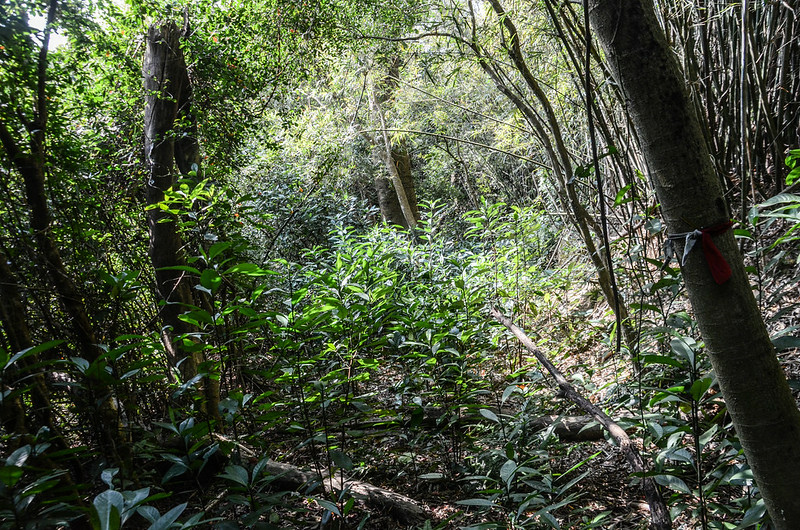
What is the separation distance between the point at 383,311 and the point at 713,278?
5.07 ft

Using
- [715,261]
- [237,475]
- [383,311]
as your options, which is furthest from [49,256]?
[715,261]

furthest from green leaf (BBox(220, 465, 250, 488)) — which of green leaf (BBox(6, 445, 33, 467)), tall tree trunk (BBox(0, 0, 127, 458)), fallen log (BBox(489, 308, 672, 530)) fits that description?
fallen log (BBox(489, 308, 672, 530))

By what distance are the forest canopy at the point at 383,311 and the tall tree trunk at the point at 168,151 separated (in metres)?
0.02

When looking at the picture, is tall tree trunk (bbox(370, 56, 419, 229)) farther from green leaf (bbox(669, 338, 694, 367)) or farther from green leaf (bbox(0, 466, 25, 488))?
green leaf (bbox(0, 466, 25, 488))

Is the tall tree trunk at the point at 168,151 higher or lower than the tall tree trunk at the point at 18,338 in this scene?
higher

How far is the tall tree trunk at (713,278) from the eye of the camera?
98cm

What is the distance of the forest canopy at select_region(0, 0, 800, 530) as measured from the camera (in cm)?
103

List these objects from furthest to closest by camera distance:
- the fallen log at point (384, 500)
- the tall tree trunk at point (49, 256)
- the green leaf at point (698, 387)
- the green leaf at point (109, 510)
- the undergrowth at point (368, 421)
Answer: the fallen log at point (384, 500)
the tall tree trunk at point (49, 256)
the undergrowth at point (368, 421)
the green leaf at point (698, 387)
the green leaf at point (109, 510)

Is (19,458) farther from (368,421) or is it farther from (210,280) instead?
(368,421)

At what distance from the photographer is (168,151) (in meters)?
2.96

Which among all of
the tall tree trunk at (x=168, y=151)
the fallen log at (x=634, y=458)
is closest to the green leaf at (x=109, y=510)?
the fallen log at (x=634, y=458)

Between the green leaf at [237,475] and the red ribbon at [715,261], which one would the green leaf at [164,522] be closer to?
the green leaf at [237,475]

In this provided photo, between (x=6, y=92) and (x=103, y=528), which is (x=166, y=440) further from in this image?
(x=6, y=92)

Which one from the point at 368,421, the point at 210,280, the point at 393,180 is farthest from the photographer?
the point at 393,180
